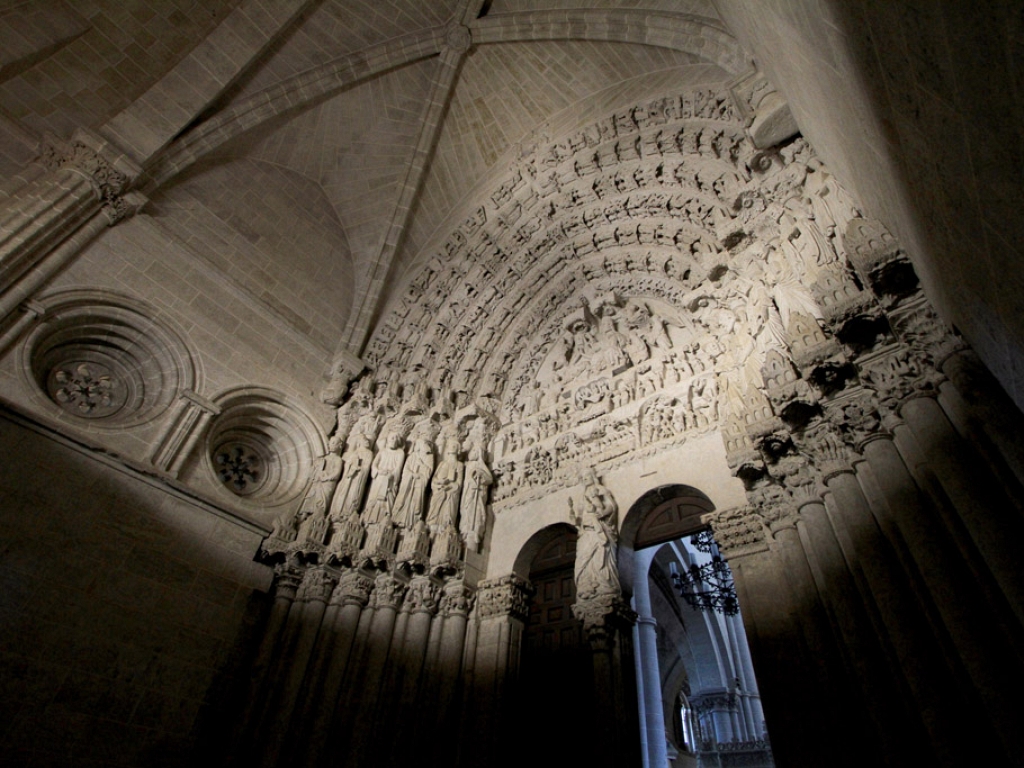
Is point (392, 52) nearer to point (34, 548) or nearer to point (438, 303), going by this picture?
point (438, 303)

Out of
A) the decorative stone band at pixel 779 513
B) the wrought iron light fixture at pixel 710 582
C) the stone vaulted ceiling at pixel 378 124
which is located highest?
the stone vaulted ceiling at pixel 378 124

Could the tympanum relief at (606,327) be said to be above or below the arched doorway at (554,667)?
above

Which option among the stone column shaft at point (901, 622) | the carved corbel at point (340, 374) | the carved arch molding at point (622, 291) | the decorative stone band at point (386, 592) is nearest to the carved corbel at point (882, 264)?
the carved arch molding at point (622, 291)

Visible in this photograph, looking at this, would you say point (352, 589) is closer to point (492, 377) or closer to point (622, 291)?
point (492, 377)

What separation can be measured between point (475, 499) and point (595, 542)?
182 centimetres

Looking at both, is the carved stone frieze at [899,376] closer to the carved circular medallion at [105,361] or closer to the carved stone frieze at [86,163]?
the carved circular medallion at [105,361]

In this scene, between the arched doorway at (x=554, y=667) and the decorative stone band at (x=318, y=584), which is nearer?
the arched doorway at (x=554, y=667)

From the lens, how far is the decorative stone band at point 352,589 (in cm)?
585

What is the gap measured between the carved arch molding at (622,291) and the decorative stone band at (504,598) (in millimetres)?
1041

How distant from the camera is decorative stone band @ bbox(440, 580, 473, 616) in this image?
6133 millimetres

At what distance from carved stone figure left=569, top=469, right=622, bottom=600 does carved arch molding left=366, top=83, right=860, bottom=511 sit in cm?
53

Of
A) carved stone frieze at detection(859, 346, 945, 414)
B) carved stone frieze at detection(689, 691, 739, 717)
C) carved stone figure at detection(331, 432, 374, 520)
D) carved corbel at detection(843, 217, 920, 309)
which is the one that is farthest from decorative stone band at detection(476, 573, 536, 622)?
carved stone frieze at detection(689, 691, 739, 717)

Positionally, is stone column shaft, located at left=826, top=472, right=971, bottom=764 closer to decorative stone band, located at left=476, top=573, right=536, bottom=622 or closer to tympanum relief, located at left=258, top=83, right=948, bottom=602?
tympanum relief, located at left=258, top=83, right=948, bottom=602

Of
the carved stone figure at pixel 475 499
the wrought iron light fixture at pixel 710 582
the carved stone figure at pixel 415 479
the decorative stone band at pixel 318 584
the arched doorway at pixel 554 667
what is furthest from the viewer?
the wrought iron light fixture at pixel 710 582
